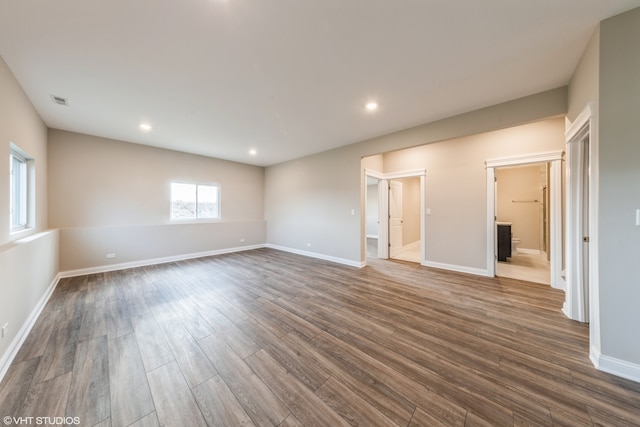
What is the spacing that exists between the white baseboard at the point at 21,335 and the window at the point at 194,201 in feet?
8.64

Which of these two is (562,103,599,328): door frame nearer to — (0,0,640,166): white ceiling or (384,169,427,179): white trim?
(0,0,640,166): white ceiling

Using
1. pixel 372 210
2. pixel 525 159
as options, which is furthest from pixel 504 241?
pixel 372 210

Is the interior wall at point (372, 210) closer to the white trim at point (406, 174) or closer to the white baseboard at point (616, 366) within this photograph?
the white trim at point (406, 174)

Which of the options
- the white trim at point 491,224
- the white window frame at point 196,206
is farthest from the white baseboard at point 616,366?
the white window frame at point 196,206

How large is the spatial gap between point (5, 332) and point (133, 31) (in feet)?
8.98

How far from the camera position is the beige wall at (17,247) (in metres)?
1.86

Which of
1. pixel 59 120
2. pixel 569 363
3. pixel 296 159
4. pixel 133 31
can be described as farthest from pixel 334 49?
pixel 59 120

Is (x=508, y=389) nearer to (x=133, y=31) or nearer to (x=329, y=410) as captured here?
(x=329, y=410)

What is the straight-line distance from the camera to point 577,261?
237cm

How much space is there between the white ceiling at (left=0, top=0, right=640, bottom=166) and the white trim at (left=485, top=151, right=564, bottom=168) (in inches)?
55.0

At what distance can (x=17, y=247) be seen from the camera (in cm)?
208

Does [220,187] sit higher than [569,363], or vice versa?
[220,187]

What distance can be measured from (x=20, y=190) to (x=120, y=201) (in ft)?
5.03

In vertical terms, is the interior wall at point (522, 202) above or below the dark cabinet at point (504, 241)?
above
